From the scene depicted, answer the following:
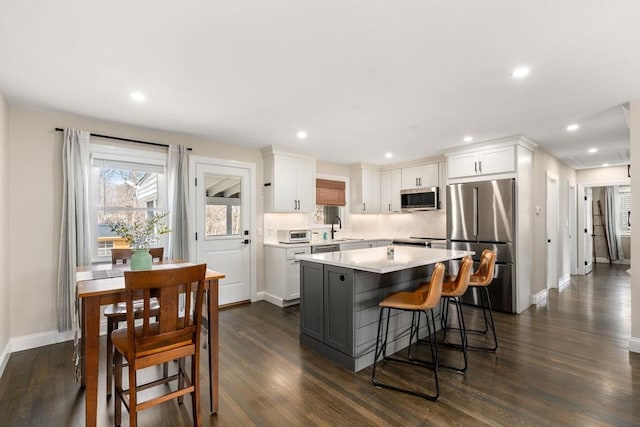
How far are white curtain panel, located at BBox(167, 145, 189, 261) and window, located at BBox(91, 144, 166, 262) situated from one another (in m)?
0.13

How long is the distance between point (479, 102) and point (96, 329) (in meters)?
3.65

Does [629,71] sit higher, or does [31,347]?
[629,71]

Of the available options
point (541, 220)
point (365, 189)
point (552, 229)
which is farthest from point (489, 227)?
point (365, 189)

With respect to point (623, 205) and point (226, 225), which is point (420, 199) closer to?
point (226, 225)

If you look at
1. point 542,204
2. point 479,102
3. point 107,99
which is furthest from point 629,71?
point 107,99

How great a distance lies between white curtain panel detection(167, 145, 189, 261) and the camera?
13.2 ft

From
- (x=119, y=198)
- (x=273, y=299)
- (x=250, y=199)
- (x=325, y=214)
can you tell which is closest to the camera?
(x=119, y=198)

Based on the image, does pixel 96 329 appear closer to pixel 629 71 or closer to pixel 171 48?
pixel 171 48

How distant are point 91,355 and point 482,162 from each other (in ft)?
16.4

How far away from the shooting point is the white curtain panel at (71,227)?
10.8 feet

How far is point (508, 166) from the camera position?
14.4 ft

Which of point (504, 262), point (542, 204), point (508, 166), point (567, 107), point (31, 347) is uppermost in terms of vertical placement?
point (567, 107)

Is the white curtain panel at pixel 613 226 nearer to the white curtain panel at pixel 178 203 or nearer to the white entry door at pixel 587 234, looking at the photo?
the white entry door at pixel 587 234

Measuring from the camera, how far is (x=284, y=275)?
4.66 meters
